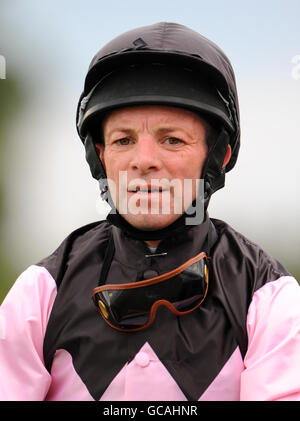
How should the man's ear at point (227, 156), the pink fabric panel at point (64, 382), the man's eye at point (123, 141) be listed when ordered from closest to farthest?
the pink fabric panel at point (64, 382) < the man's eye at point (123, 141) < the man's ear at point (227, 156)

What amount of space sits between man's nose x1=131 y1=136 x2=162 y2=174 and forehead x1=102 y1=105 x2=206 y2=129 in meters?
0.09

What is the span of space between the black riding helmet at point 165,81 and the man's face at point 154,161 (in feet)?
0.19

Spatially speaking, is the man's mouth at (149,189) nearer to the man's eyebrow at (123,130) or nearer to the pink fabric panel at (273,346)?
the man's eyebrow at (123,130)

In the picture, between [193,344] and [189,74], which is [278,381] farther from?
[189,74]

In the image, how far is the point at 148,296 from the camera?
1.90 m

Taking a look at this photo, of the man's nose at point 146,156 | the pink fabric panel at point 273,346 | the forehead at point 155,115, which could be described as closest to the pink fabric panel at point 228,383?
the pink fabric panel at point 273,346

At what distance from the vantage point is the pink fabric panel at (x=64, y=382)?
6.35 feet

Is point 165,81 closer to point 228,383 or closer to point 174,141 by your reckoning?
point 174,141

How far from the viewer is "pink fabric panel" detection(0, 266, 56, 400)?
75.7 inches

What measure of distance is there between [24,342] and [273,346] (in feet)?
3.25

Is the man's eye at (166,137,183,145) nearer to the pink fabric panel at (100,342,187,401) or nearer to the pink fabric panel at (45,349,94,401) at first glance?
the pink fabric panel at (100,342,187,401)

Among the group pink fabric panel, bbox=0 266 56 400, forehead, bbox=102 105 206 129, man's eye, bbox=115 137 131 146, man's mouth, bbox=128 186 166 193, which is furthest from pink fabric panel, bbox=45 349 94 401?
forehead, bbox=102 105 206 129
